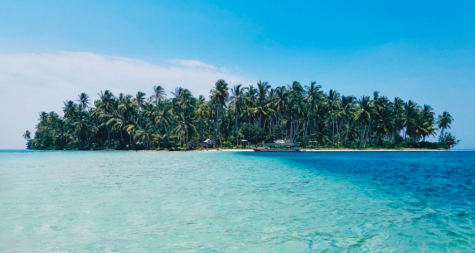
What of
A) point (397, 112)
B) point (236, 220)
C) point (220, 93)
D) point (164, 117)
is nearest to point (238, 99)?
point (220, 93)

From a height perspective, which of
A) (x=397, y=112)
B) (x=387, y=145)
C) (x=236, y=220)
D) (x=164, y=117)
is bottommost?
(x=236, y=220)

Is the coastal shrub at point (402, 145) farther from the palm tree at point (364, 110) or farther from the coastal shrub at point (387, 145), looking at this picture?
the palm tree at point (364, 110)

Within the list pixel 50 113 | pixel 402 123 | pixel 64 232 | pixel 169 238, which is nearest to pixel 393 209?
pixel 169 238

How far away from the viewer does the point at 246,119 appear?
74375 mm

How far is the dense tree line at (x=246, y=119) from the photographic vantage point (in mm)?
64500

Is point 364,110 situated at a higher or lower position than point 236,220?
higher

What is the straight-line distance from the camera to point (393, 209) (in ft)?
28.7

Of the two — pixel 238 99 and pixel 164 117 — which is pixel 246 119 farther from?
pixel 164 117

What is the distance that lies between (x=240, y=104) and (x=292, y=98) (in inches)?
515

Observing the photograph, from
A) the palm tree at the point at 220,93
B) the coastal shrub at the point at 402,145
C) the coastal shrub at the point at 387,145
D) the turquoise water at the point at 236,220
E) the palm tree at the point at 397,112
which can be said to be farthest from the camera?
the palm tree at the point at 397,112

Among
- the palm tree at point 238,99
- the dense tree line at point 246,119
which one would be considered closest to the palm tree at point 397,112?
the dense tree line at point 246,119

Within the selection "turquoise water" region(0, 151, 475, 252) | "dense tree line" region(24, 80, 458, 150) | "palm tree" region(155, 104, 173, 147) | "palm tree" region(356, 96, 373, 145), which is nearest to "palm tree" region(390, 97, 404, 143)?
"dense tree line" region(24, 80, 458, 150)

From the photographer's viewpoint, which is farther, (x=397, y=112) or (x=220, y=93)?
(x=397, y=112)

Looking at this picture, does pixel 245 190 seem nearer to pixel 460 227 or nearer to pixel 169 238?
pixel 169 238
